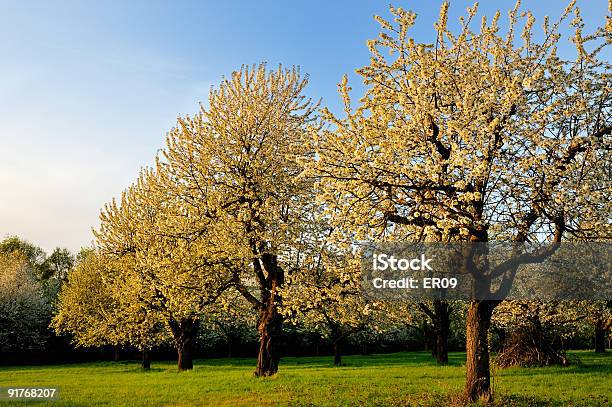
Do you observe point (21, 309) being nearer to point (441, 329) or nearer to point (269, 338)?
point (269, 338)

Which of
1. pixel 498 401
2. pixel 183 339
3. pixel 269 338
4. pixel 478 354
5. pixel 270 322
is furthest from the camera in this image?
pixel 183 339

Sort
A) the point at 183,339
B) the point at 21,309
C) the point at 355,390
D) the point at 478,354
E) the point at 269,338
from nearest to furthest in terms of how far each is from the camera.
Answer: the point at 478,354, the point at 355,390, the point at 269,338, the point at 183,339, the point at 21,309

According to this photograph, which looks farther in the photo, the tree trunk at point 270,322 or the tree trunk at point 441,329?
the tree trunk at point 441,329

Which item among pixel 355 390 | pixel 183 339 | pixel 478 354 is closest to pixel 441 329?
pixel 355 390

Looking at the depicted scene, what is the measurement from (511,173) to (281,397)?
1061 cm

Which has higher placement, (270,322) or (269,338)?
(270,322)

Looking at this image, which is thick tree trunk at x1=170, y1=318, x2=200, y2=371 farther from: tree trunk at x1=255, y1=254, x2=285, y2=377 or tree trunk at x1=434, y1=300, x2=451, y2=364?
tree trunk at x1=434, y1=300, x2=451, y2=364

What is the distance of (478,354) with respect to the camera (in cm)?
1614

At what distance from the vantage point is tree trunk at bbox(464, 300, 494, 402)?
15844 millimetres

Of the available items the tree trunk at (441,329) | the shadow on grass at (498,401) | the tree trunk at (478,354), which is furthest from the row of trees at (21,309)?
the tree trunk at (478,354)

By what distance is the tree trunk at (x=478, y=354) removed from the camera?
15.8 meters

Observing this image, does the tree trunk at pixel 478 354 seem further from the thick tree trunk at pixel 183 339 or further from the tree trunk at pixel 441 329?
the thick tree trunk at pixel 183 339

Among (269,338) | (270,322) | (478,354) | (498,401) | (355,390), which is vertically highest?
(270,322)

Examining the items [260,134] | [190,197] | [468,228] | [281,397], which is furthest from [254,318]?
[468,228]
